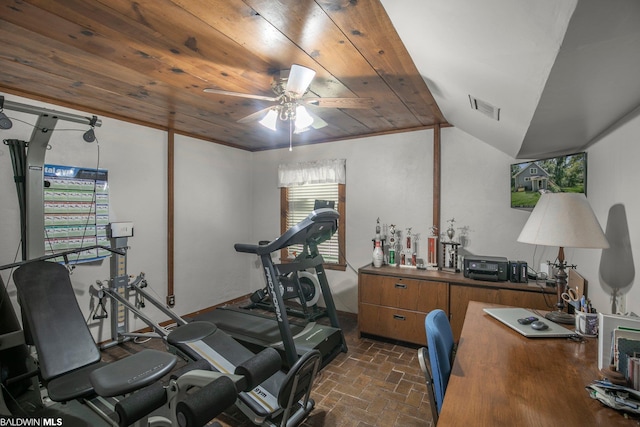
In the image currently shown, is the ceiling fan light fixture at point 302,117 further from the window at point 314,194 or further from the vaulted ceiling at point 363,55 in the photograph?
the window at point 314,194

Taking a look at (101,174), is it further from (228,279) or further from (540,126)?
(540,126)

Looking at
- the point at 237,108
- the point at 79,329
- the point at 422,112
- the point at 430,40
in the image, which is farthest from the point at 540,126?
the point at 79,329

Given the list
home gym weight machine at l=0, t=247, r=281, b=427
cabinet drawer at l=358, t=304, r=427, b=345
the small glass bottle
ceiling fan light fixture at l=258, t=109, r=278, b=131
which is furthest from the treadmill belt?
ceiling fan light fixture at l=258, t=109, r=278, b=131

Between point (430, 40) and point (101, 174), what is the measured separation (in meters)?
3.35

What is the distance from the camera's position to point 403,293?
10.2 feet

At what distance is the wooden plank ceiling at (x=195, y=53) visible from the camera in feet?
4.83

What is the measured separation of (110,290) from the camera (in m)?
2.93

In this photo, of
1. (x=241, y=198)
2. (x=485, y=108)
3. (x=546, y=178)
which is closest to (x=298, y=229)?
(x=485, y=108)

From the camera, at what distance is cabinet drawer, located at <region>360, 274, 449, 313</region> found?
9.71 feet

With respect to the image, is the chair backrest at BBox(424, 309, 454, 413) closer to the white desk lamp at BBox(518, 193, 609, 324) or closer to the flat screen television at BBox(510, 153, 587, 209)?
the white desk lamp at BBox(518, 193, 609, 324)

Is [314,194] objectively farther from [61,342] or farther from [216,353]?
[61,342]

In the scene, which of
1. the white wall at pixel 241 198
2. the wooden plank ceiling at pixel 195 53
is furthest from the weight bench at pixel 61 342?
the wooden plank ceiling at pixel 195 53

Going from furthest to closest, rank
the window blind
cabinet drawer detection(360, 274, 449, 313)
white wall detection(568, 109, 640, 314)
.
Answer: the window blind, cabinet drawer detection(360, 274, 449, 313), white wall detection(568, 109, 640, 314)

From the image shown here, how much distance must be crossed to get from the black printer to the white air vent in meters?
1.39
